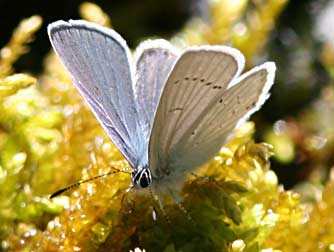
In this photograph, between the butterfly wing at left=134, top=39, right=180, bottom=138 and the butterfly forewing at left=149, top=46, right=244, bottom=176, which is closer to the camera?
the butterfly forewing at left=149, top=46, right=244, bottom=176

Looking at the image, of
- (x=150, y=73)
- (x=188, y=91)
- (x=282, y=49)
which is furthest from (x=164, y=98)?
(x=282, y=49)

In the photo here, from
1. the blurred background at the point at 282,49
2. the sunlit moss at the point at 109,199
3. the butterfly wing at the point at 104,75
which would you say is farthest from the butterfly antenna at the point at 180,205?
the blurred background at the point at 282,49

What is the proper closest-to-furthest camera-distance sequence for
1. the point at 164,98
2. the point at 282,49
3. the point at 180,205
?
the point at 164,98 < the point at 180,205 < the point at 282,49

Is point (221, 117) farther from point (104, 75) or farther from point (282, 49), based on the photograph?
point (282, 49)

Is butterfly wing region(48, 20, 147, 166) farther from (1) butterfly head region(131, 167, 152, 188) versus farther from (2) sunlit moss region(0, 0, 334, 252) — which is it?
(2) sunlit moss region(0, 0, 334, 252)

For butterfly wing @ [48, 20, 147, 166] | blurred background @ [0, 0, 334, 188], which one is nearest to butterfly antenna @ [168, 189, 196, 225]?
butterfly wing @ [48, 20, 147, 166]

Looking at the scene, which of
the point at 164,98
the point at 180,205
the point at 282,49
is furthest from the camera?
the point at 282,49

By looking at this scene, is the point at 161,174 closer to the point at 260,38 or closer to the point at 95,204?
the point at 95,204
